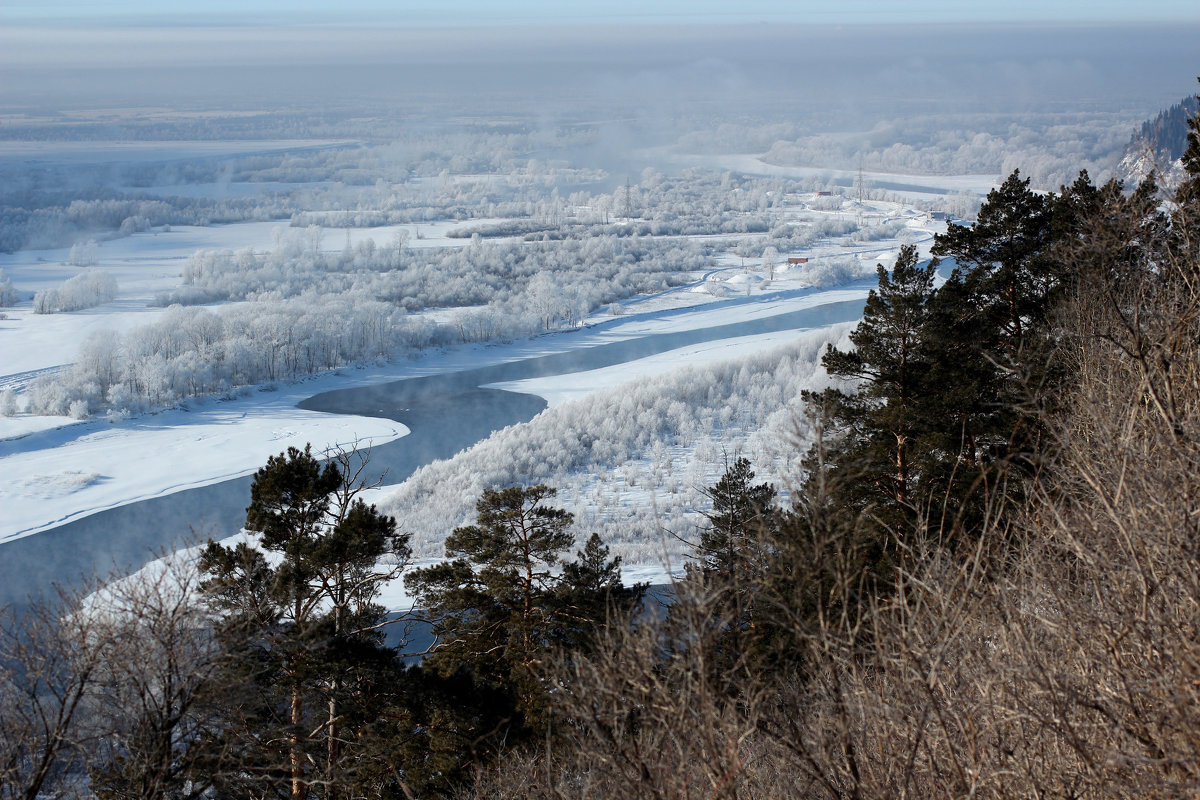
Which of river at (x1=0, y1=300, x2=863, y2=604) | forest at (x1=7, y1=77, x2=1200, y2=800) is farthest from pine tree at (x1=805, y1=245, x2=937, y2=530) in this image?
river at (x1=0, y1=300, x2=863, y2=604)

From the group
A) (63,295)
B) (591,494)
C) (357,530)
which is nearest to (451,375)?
(591,494)

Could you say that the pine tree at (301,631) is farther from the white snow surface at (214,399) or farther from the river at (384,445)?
the white snow surface at (214,399)

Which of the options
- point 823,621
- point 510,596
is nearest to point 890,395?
point 510,596

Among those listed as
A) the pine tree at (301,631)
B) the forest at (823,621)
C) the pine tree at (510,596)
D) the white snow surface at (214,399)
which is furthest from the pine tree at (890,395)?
the white snow surface at (214,399)

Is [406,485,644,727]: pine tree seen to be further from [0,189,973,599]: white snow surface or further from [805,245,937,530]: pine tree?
[0,189,973,599]: white snow surface

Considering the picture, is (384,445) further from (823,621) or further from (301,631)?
(823,621)

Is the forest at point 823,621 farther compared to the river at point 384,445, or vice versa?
the river at point 384,445

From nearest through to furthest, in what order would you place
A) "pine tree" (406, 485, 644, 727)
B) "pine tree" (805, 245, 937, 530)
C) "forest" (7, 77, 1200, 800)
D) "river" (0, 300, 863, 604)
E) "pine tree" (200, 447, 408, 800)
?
"forest" (7, 77, 1200, 800)
"pine tree" (200, 447, 408, 800)
"pine tree" (406, 485, 644, 727)
"pine tree" (805, 245, 937, 530)
"river" (0, 300, 863, 604)

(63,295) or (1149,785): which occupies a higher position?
(1149,785)

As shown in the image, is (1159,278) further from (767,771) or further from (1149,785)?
(1149,785)
